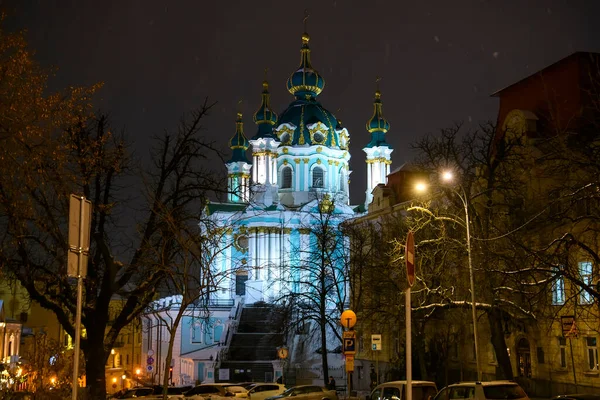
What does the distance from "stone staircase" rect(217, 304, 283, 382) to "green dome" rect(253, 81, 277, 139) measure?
23.7 metres

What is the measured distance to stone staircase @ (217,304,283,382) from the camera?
5562cm

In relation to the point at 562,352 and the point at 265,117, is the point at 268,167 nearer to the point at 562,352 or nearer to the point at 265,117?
the point at 265,117

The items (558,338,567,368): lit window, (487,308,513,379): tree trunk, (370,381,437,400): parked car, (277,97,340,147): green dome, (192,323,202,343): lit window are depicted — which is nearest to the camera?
(370,381,437,400): parked car

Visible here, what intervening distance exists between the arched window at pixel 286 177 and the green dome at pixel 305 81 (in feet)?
32.0

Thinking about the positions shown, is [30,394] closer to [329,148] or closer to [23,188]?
[23,188]

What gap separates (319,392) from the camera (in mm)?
30859

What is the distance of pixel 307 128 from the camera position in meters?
86.4

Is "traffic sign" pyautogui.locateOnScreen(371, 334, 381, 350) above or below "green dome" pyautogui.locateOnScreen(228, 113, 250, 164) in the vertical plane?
below

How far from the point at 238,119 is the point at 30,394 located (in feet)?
268

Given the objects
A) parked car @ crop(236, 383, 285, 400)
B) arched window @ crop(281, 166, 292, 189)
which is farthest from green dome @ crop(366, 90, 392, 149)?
parked car @ crop(236, 383, 285, 400)

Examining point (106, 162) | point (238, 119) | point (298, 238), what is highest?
point (238, 119)

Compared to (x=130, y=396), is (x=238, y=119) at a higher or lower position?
higher

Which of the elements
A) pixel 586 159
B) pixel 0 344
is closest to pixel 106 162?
pixel 586 159

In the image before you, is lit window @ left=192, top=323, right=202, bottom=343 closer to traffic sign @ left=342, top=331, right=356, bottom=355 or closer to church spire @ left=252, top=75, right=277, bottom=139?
church spire @ left=252, top=75, right=277, bottom=139
